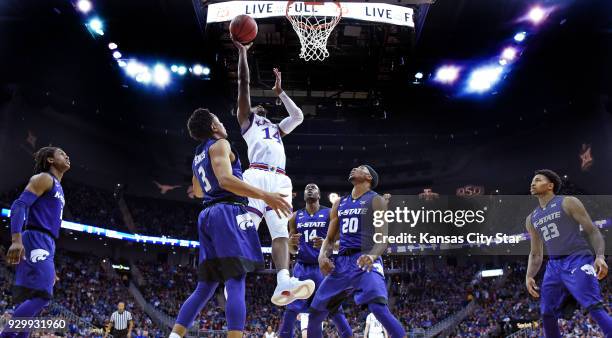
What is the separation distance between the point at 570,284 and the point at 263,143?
3719 mm

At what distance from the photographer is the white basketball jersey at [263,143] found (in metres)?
6.05

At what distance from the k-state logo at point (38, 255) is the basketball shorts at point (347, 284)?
9.68 feet

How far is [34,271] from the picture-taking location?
5441 mm

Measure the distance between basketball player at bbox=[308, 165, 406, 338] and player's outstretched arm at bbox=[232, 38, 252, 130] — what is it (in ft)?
4.85

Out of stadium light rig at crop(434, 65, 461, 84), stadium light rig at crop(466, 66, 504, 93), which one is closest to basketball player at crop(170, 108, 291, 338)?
stadium light rig at crop(434, 65, 461, 84)

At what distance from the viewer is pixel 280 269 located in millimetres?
5348

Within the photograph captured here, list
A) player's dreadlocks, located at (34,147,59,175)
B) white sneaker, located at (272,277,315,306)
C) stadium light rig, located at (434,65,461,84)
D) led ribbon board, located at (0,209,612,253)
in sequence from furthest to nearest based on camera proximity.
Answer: led ribbon board, located at (0,209,612,253) → stadium light rig, located at (434,65,461,84) → player's dreadlocks, located at (34,147,59,175) → white sneaker, located at (272,277,315,306)

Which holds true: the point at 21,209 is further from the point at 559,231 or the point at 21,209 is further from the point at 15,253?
the point at 559,231

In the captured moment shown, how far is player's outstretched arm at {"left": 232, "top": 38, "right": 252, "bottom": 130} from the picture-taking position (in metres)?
5.59

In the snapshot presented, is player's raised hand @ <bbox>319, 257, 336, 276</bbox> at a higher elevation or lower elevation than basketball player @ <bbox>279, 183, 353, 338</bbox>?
lower

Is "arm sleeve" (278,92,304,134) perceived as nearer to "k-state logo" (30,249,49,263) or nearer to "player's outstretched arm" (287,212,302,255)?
"player's outstretched arm" (287,212,302,255)

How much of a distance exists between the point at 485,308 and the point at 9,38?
25.9 meters

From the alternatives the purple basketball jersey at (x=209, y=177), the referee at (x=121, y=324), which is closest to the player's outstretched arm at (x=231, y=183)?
the purple basketball jersey at (x=209, y=177)

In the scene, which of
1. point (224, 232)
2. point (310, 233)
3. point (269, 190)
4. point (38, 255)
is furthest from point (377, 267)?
point (38, 255)
